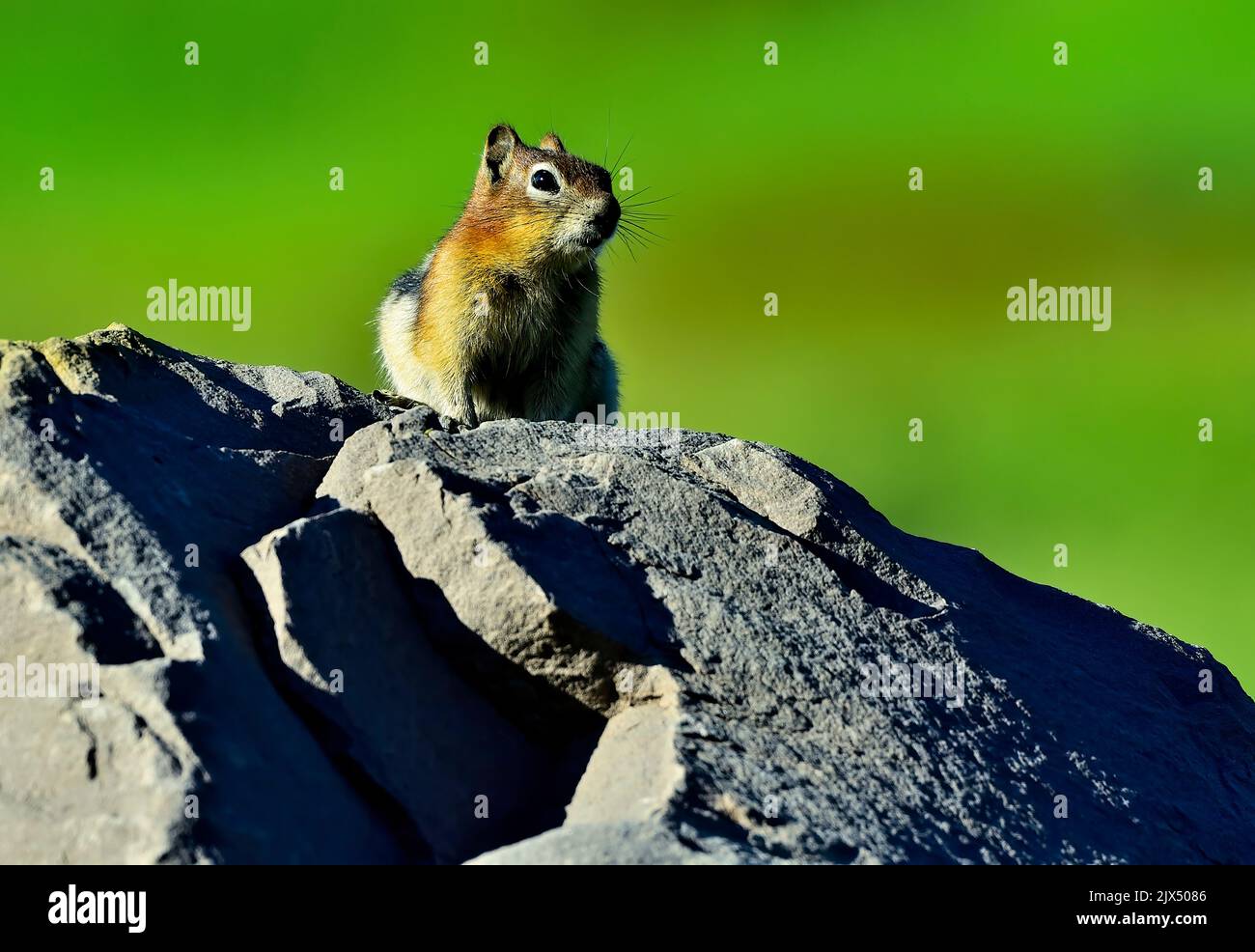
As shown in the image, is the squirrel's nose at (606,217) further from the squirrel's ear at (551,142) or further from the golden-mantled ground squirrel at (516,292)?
the squirrel's ear at (551,142)

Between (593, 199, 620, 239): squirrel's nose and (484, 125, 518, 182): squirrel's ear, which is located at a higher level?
(484, 125, 518, 182): squirrel's ear

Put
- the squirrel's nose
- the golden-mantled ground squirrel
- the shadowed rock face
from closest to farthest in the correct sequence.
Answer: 1. the shadowed rock face
2. the squirrel's nose
3. the golden-mantled ground squirrel

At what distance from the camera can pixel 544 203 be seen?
36.5 feet

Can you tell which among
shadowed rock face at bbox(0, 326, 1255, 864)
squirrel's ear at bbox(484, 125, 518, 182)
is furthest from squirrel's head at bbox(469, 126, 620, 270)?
shadowed rock face at bbox(0, 326, 1255, 864)

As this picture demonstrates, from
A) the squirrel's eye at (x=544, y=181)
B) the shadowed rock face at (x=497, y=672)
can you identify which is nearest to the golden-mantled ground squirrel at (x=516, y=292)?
the squirrel's eye at (x=544, y=181)

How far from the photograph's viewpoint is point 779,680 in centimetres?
638

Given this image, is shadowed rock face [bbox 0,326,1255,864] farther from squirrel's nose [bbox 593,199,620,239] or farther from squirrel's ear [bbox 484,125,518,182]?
squirrel's ear [bbox 484,125,518,182]

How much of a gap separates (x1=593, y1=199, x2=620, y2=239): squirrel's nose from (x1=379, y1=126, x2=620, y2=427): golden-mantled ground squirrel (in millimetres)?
10

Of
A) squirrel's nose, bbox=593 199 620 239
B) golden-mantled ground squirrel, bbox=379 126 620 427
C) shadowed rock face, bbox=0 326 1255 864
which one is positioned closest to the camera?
shadowed rock face, bbox=0 326 1255 864

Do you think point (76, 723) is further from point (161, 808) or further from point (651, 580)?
point (651, 580)

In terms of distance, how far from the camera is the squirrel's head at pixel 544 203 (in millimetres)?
11031

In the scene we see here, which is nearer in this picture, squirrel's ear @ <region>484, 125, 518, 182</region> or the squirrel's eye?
the squirrel's eye

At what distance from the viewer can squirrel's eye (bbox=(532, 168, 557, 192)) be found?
1118 cm
